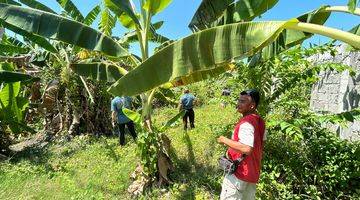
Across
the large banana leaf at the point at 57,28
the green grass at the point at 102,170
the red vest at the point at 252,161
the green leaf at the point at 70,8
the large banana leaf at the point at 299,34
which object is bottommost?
the green grass at the point at 102,170

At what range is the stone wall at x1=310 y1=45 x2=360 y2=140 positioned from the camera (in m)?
6.34

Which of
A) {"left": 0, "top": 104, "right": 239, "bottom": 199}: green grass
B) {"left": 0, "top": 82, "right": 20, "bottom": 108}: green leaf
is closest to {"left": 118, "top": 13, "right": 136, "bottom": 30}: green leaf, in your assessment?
{"left": 0, "top": 104, "right": 239, "bottom": 199}: green grass

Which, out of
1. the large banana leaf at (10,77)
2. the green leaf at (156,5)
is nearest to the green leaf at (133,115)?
the green leaf at (156,5)

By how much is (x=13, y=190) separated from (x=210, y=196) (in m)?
3.52

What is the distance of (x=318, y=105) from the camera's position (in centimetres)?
773

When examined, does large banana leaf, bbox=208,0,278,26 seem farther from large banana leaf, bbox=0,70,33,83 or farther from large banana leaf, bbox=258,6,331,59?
large banana leaf, bbox=0,70,33,83

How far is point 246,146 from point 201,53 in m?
0.98

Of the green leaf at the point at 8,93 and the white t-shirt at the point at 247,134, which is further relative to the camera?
the green leaf at the point at 8,93

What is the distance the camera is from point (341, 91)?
6.84 meters

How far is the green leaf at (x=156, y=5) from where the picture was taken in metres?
5.38

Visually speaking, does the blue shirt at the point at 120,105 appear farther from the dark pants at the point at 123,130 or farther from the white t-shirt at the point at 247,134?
the white t-shirt at the point at 247,134

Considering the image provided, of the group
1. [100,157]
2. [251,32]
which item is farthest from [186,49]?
[100,157]

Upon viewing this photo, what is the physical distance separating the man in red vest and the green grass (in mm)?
1889

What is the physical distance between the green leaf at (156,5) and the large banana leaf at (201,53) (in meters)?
1.31
